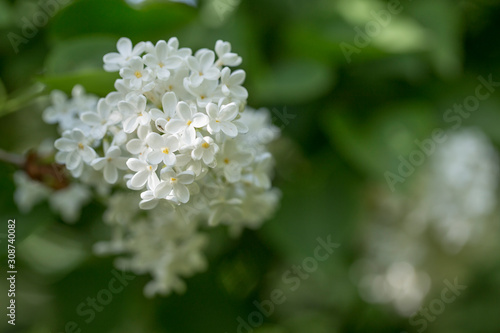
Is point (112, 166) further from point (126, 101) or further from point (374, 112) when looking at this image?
point (374, 112)

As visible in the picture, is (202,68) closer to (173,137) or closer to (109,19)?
(173,137)

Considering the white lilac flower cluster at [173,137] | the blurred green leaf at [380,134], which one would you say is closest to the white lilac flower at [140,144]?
the white lilac flower cluster at [173,137]

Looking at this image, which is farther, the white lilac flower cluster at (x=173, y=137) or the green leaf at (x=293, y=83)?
the green leaf at (x=293, y=83)

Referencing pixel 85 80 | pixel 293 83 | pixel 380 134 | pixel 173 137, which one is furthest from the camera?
pixel 380 134

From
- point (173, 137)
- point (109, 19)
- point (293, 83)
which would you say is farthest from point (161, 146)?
point (293, 83)

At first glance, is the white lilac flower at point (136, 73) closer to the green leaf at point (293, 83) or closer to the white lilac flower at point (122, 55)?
the white lilac flower at point (122, 55)

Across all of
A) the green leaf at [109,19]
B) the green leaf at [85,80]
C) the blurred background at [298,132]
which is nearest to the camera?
the green leaf at [85,80]

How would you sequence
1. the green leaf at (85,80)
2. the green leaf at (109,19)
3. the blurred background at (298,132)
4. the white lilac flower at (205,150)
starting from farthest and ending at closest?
the blurred background at (298,132) → the green leaf at (109,19) → the green leaf at (85,80) → the white lilac flower at (205,150)
